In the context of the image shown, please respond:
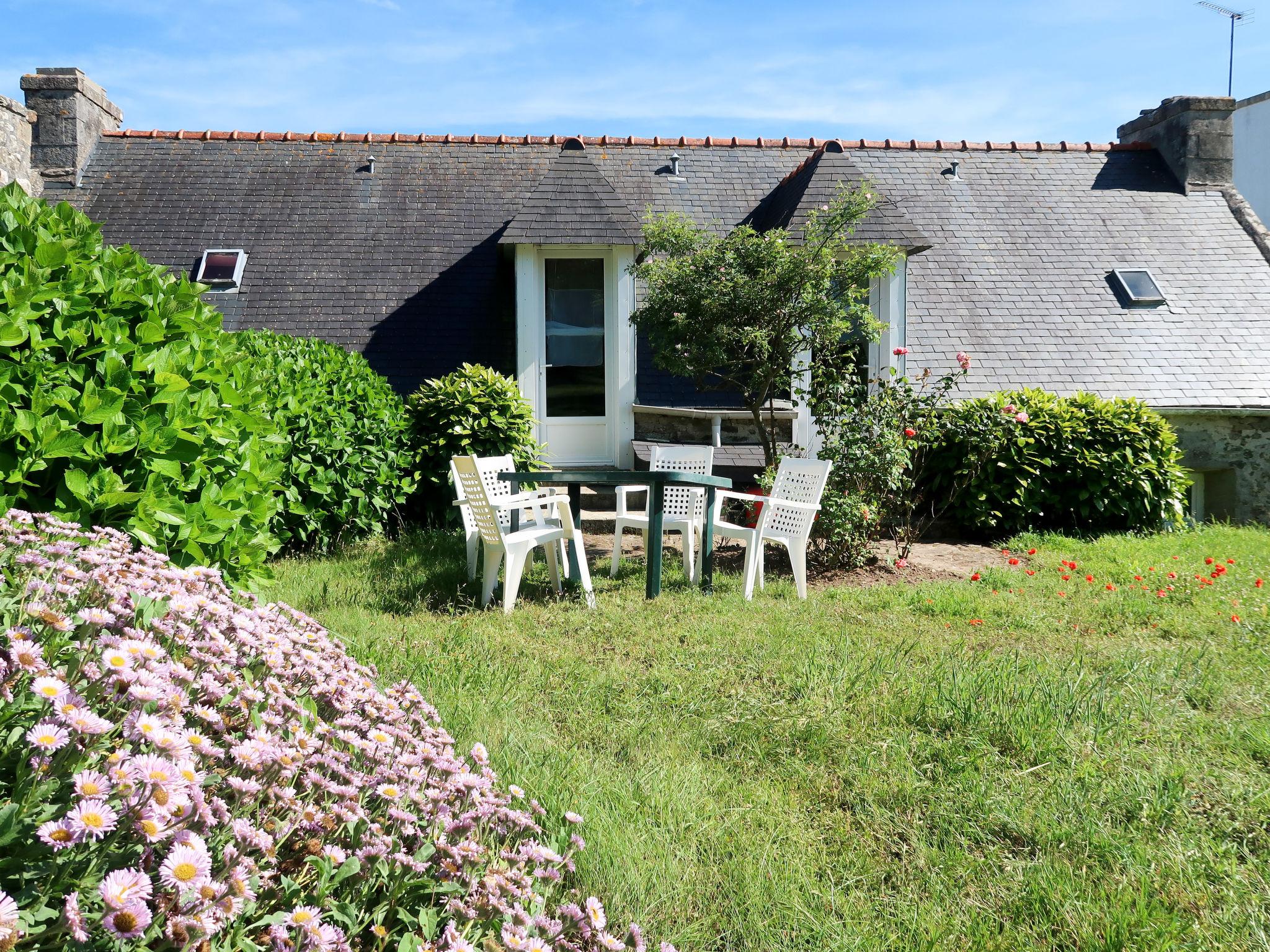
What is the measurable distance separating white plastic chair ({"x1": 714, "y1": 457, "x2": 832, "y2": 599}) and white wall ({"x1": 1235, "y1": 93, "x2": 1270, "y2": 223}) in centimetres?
2101

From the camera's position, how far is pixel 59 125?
12.4m

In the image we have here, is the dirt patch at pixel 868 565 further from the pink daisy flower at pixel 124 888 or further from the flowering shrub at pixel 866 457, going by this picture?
the pink daisy flower at pixel 124 888

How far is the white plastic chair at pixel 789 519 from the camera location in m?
6.55

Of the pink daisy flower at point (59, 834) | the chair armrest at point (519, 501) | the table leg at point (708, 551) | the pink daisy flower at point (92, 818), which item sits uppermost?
the pink daisy flower at point (92, 818)

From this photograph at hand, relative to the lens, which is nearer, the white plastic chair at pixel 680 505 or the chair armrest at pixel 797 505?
the chair armrest at pixel 797 505

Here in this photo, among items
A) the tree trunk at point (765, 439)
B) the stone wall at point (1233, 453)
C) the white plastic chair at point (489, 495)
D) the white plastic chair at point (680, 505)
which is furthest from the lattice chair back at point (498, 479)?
the stone wall at point (1233, 453)

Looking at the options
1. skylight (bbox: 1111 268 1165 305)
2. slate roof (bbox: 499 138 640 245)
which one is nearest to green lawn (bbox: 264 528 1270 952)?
slate roof (bbox: 499 138 640 245)

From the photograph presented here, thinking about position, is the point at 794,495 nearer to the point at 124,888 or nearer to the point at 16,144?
the point at 124,888

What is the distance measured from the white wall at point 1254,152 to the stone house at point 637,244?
10183mm

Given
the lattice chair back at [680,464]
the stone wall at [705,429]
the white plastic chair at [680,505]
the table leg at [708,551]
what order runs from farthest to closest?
the stone wall at [705,429] < the lattice chair back at [680,464] < the white plastic chair at [680,505] < the table leg at [708,551]

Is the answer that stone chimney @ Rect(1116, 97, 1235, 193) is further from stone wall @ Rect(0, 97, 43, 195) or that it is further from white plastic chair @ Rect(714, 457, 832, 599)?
stone wall @ Rect(0, 97, 43, 195)

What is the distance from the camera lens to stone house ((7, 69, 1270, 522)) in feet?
35.6

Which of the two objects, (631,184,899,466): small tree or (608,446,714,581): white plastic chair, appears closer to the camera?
(608,446,714,581): white plastic chair

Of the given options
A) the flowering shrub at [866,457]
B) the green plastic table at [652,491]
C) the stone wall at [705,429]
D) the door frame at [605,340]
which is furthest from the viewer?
the door frame at [605,340]
